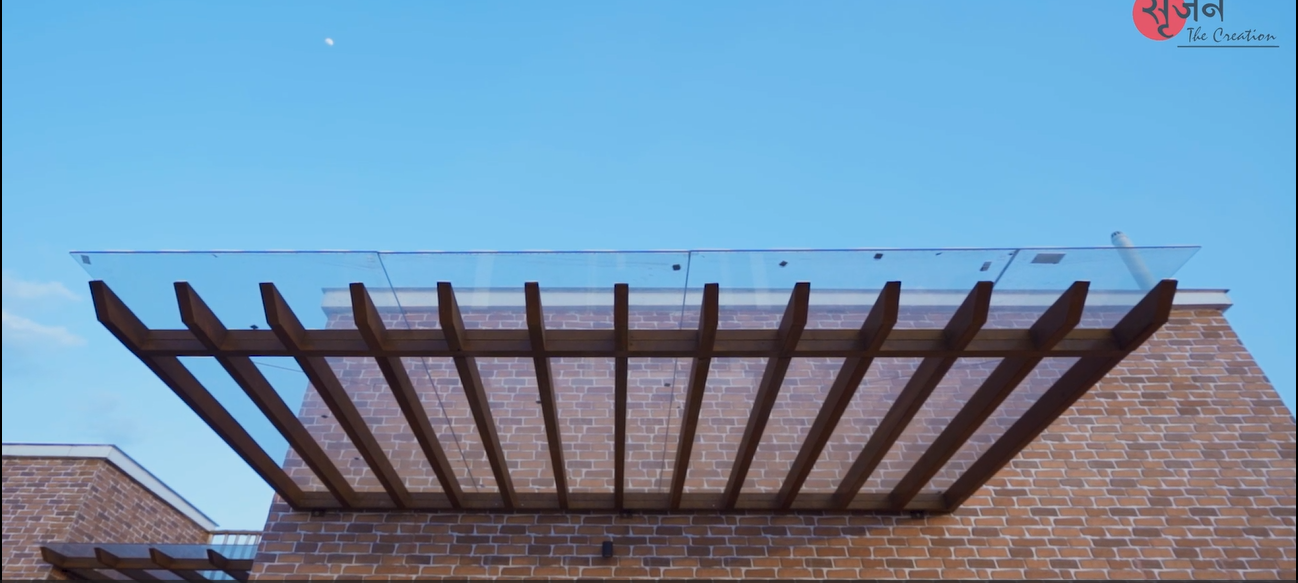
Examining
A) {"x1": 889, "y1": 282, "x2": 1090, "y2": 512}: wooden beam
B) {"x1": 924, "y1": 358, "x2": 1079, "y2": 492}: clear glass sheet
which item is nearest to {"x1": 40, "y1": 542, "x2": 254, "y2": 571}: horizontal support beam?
{"x1": 889, "y1": 282, "x2": 1090, "y2": 512}: wooden beam

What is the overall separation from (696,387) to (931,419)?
66.3 inches

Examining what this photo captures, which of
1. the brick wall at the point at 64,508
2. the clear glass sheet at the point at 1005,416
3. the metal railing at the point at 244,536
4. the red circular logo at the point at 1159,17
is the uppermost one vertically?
the red circular logo at the point at 1159,17

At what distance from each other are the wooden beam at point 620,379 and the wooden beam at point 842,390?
1200 millimetres

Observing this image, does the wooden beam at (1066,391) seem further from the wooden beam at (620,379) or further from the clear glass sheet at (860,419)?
the wooden beam at (620,379)

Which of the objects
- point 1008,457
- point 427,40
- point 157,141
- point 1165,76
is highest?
point 427,40

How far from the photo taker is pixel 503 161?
12.1 metres

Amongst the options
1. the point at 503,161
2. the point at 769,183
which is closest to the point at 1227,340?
the point at 769,183

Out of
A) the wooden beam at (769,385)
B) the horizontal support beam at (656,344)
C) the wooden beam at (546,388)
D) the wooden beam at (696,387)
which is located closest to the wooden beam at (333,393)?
the horizontal support beam at (656,344)

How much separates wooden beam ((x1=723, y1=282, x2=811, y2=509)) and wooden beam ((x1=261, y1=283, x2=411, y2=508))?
2420 millimetres

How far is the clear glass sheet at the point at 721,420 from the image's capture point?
14.9ft

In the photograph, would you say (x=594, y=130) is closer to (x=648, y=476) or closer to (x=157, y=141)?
(x=157, y=141)

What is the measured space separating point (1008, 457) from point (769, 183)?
630 centimetres

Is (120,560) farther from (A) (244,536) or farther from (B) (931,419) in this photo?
(B) (931,419)

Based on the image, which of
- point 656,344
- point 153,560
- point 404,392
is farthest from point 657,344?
point 153,560
